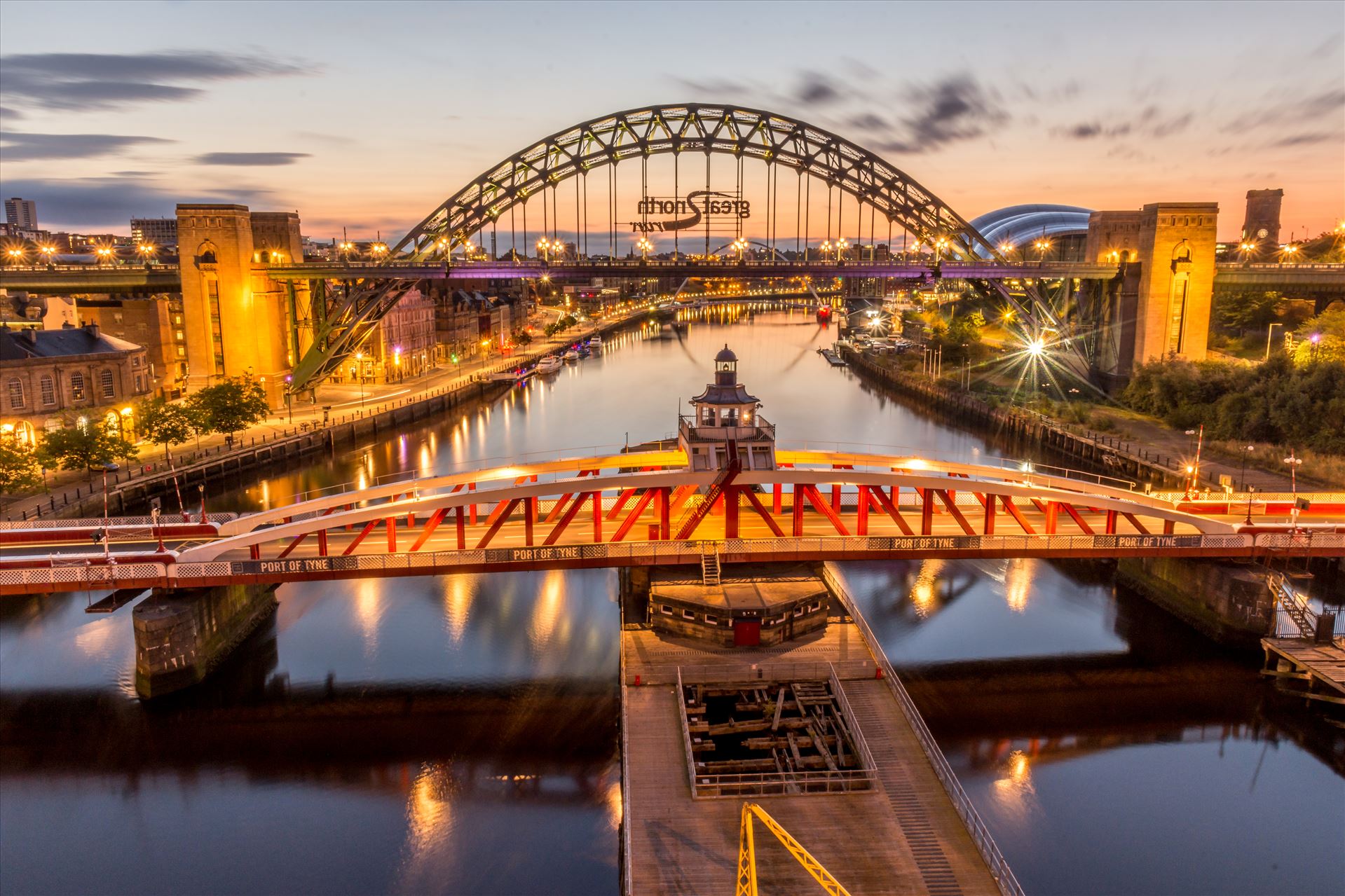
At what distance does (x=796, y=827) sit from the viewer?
49.8 ft

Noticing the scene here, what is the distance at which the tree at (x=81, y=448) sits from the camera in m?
36.1

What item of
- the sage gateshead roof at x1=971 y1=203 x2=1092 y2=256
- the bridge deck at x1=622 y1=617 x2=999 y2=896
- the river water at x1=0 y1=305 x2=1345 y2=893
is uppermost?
Result: the sage gateshead roof at x1=971 y1=203 x2=1092 y2=256

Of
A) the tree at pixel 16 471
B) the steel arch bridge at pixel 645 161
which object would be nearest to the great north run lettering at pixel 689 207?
the steel arch bridge at pixel 645 161

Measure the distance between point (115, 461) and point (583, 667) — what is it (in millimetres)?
25817

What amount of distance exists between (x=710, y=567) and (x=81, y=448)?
1083 inches

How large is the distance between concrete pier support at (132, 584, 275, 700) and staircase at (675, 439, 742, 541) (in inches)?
468

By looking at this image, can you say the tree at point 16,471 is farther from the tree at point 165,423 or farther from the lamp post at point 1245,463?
the lamp post at point 1245,463

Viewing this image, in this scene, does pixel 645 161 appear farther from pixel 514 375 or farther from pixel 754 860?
pixel 754 860

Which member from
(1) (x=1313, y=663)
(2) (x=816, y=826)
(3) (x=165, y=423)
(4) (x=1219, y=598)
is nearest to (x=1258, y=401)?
(4) (x=1219, y=598)

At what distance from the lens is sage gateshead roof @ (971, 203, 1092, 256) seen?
87625 millimetres

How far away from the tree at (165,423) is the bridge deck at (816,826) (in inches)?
1245

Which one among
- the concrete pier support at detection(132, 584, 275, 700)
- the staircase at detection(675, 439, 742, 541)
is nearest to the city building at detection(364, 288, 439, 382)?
the concrete pier support at detection(132, 584, 275, 700)

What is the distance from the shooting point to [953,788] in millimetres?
16109

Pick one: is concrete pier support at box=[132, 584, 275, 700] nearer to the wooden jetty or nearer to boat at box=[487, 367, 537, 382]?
the wooden jetty
